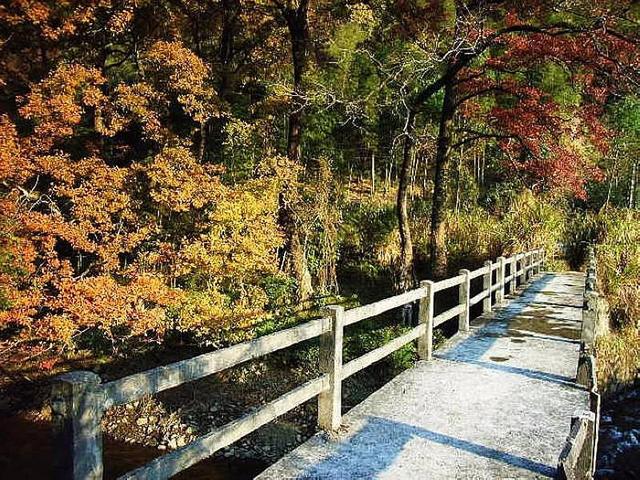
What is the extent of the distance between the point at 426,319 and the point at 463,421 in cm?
239

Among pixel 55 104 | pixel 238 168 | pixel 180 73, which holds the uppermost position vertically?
pixel 180 73

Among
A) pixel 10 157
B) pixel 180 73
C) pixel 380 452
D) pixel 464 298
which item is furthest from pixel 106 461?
pixel 180 73

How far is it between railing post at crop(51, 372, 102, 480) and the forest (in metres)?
9.09

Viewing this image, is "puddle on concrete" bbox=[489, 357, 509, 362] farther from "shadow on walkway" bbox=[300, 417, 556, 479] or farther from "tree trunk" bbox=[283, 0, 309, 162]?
"tree trunk" bbox=[283, 0, 309, 162]

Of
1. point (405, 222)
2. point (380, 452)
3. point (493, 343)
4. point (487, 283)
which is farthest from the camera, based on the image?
point (405, 222)

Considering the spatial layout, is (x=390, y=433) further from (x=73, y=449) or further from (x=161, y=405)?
(x=161, y=405)

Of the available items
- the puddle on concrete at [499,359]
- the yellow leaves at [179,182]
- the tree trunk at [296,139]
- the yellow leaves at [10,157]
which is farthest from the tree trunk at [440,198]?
the yellow leaves at [10,157]

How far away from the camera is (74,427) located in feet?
9.12

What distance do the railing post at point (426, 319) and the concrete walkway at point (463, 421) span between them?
20 centimetres

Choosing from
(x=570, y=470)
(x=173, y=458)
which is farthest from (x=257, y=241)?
(x=570, y=470)

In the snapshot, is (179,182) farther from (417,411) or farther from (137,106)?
(417,411)

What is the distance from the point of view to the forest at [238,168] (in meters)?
11.8

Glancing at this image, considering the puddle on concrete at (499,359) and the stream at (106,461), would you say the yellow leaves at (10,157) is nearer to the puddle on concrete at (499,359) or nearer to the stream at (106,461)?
the stream at (106,461)

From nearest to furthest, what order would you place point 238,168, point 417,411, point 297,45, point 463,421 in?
point 463,421 < point 417,411 < point 297,45 < point 238,168
